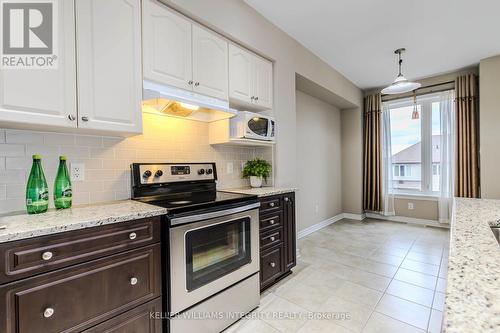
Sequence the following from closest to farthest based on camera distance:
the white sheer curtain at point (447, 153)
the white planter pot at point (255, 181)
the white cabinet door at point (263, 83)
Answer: the white cabinet door at point (263, 83), the white planter pot at point (255, 181), the white sheer curtain at point (447, 153)

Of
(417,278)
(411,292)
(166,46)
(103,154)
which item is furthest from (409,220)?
(103,154)

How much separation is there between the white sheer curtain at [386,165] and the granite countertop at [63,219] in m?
4.69

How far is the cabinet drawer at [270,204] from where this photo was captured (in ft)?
7.10

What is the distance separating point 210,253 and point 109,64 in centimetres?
140

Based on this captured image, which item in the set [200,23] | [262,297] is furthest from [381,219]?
[200,23]

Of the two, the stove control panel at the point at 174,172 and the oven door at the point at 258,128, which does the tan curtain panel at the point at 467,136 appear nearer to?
the oven door at the point at 258,128

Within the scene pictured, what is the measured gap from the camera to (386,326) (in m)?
1.76

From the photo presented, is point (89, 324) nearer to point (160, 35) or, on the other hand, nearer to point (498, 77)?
point (160, 35)

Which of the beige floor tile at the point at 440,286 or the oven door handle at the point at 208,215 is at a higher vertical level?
the oven door handle at the point at 208,215

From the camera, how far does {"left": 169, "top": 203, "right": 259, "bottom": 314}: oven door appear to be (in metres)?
1.46

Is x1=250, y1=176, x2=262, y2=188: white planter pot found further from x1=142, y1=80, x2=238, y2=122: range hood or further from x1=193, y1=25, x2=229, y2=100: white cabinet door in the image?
x1=193, y1=25, x2=229, y2=100: white cabinet door

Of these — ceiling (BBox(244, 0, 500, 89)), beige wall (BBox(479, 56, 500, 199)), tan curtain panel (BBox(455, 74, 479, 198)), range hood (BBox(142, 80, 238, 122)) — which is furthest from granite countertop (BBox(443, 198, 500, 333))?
tan curtain panel (BBox(455, 74, 479, 198))

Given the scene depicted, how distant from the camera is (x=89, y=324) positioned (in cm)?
117

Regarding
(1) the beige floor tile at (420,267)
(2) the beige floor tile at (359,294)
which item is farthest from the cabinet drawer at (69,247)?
(1) the beige floor tile at (420,267)
